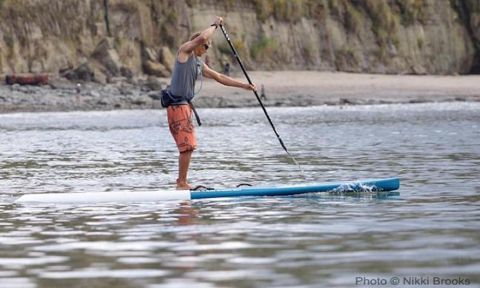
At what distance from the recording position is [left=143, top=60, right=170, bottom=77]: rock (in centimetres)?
5478

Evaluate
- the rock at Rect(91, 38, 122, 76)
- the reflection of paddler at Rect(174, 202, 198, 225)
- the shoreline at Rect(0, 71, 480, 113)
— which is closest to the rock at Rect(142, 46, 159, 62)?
the rock at Rect(91, 38, 122, 76)

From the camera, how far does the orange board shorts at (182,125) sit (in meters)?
16.1

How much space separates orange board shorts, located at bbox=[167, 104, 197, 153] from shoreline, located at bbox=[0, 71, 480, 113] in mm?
31603

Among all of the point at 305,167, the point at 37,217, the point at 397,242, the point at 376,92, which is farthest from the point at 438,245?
the point at 376,92

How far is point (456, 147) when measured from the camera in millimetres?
25516

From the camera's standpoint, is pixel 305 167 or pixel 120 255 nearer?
pixel 120 255

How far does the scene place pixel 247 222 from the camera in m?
12.7

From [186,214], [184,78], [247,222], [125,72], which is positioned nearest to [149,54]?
[125,72]

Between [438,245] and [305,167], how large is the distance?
33.1 feet

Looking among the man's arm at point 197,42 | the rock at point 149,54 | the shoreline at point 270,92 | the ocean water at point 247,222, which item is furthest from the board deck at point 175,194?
the rock at point 149,54

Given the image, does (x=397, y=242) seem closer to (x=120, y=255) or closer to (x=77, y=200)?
(x=120, y=255)

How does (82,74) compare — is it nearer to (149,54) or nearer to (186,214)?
Result: (149,54)

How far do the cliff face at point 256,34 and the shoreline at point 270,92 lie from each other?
1.80 meters

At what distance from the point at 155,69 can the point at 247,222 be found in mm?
42501
